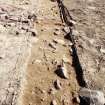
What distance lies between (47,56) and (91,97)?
4.11 feet

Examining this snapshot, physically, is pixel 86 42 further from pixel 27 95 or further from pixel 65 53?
pixel 27 95

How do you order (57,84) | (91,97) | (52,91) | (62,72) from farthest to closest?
(62,72), (57,84), (52,91), (91,97)

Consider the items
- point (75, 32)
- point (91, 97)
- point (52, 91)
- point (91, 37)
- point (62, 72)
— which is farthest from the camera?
point (75, 32)

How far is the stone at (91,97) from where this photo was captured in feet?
12.3

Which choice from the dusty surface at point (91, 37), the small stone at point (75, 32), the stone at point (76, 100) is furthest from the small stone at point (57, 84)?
the small stone at point (75, 32)

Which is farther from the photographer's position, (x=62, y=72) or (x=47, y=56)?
(x=47, y=56)

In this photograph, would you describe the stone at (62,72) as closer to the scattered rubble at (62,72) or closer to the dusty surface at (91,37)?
the scattered rubble at (62,72)

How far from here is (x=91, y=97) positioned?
12.5 ft

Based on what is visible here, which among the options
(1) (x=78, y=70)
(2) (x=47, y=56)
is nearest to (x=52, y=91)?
(1) (x=78, y=70)

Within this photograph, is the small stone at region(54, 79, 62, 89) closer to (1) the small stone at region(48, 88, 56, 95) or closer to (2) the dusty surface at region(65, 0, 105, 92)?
(1) the small stone at region(48, 88, 56, 95)

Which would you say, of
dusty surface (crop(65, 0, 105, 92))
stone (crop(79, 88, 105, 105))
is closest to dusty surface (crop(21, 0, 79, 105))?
stone (crop(79, 88, 105, 105))

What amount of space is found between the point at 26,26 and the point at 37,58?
111cm

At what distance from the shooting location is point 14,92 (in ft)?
12.1

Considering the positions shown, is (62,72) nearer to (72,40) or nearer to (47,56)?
(47,56)
